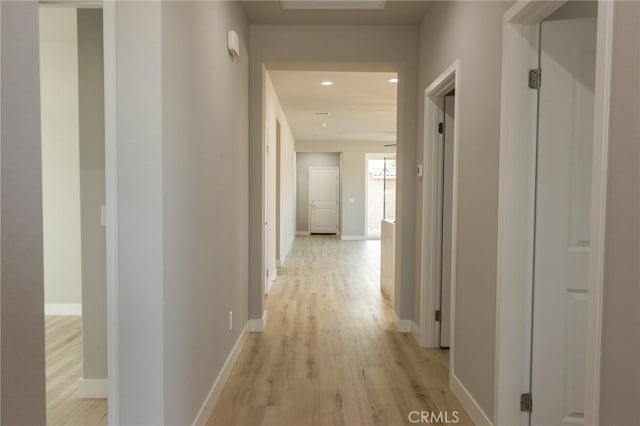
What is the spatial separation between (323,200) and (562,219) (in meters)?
11.9

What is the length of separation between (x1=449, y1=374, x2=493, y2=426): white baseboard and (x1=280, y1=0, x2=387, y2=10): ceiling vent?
2.69 m

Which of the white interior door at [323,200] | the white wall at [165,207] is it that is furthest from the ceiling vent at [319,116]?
the white wall at [165,207]

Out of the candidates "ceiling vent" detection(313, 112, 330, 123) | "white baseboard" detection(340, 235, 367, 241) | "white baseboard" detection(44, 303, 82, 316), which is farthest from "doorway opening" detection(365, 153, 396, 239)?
"white baseboard" detection(44, 303, 82, 316)

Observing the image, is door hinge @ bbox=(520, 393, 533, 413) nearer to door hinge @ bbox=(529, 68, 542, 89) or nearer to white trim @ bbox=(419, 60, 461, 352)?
door hinge @ bbox=(529, 68, 542, 89)

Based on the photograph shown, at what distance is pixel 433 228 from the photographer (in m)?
3.70

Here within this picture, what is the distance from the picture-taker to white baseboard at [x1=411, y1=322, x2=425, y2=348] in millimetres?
3770

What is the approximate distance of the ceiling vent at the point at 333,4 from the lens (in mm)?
3486

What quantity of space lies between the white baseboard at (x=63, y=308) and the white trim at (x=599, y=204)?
4.31 m

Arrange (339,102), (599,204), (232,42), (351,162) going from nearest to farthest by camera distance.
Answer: (599,204) → (232,42) → (339,102) → (351,162)

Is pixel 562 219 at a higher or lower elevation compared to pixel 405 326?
higher

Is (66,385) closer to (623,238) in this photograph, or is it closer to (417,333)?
(417,333)

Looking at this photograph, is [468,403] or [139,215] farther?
[468,403]

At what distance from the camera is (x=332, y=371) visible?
126 inches

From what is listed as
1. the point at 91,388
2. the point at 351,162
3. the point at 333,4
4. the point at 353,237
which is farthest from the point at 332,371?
the point at 351,162
